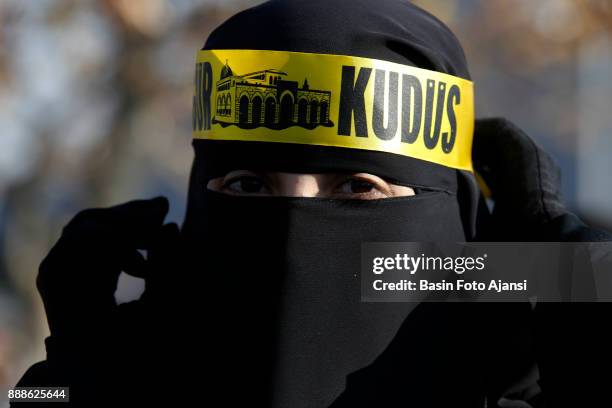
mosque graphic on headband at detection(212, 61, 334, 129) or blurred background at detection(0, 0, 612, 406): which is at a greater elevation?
blurred background at detection(0, 0, 612, 406)

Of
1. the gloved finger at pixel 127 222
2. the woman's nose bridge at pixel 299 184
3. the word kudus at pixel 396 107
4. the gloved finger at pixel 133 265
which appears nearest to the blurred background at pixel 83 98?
the gloved finger at pixel 127 222

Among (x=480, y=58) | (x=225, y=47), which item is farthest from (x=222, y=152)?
(x=480, y=58)

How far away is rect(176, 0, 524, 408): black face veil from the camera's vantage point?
7.49 feet

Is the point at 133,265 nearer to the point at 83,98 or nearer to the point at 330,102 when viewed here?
the point at 330,102

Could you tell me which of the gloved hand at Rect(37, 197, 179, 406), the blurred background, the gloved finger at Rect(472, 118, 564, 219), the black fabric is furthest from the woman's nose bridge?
the blurred background

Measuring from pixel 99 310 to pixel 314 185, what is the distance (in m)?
0.66

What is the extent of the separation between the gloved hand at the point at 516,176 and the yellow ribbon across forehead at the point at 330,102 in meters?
0.22

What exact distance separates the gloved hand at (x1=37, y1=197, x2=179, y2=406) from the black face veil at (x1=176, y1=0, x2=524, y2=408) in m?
0.20

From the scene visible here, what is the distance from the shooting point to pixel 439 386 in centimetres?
236

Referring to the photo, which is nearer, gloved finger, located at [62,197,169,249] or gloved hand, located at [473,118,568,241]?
gloved hand, located at [473,118,568,241]

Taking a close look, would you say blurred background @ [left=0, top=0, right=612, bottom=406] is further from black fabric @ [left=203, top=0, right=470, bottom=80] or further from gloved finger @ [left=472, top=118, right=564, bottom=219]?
black fabric @ [left=203, top=0, right=470, bottom=80]

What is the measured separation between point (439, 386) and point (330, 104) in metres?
0.74

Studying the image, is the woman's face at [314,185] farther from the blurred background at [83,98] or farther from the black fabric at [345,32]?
the blurred background at [83,98]

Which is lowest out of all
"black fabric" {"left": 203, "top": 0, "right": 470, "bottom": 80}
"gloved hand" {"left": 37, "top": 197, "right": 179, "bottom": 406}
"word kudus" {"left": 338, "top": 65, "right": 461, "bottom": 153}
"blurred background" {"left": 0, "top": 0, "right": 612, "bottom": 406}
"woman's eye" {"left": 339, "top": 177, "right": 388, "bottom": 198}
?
"gloved hand" {"left": 37, "top": 197, "right": 179, "bottom": 406}
